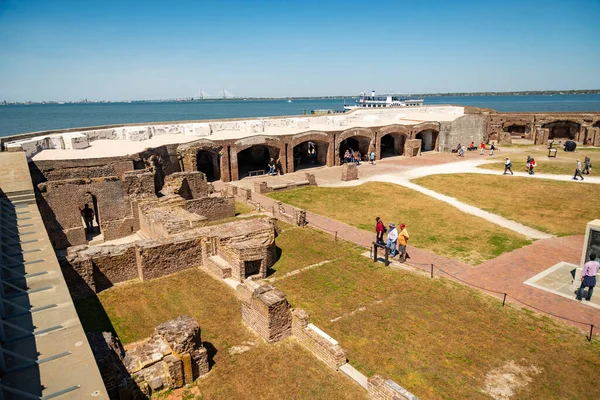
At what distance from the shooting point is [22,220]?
400 inches

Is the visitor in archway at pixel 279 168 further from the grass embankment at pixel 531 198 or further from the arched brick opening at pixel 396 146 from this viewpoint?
the arched brick opening at pixel 396 146

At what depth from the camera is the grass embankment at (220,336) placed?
7723 mm

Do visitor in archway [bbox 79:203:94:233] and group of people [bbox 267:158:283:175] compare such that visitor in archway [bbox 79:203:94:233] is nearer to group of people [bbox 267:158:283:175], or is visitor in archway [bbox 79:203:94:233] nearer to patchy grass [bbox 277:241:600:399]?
patchy grass [bbox 277:241:600:399]

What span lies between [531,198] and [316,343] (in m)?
18.0

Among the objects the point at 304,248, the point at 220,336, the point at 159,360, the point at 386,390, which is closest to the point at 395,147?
the point at 304,248

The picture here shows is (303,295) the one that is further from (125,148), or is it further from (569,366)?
(125,148)

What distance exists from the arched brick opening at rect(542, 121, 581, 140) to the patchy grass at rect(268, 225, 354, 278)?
126 ft

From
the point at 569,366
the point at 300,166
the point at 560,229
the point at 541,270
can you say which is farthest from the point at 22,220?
the point at 300,166

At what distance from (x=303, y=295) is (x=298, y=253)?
3270 mm

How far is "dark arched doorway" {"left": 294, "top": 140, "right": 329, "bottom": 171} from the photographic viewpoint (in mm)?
33750

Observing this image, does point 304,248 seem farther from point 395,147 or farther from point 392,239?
point 395,147

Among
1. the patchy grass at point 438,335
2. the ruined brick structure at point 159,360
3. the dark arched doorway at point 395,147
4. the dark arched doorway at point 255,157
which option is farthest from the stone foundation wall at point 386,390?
the dark arched doorway at point 395,147

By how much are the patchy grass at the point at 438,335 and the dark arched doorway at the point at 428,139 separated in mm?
29689

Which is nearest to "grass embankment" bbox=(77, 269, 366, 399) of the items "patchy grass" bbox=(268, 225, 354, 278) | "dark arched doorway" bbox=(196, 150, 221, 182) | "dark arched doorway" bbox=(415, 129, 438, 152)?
"patchy grass" bbox=(268, 225, 354, 278)
